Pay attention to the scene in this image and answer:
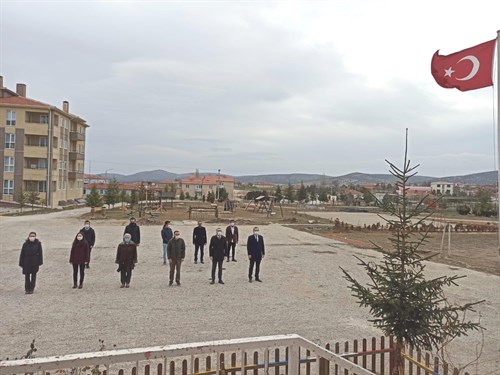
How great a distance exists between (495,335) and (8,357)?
8502mm

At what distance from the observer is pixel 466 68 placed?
715cm

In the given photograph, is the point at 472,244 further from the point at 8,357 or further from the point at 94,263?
the point at 8,357

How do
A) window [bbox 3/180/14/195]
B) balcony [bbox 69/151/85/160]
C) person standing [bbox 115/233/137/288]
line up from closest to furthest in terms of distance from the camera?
person standing [bbox 115/233/137/288] → window [bbox 3/180/14/195] → balcony [bbox 69/151/85/160]

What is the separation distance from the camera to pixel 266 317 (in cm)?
836

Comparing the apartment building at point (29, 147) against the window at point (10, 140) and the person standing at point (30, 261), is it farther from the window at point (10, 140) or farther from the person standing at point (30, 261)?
the person standing at point (30, 261)

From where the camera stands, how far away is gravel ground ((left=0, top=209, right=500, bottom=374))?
7.02 meters

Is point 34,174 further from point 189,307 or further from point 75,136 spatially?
point 189,307

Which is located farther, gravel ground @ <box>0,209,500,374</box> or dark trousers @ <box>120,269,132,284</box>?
dark trousers @ <box>120,269,132,284</box>

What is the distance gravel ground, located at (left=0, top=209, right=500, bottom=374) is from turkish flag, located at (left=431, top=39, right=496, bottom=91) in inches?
184

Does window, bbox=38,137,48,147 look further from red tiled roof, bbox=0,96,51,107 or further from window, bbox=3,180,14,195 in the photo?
window, bbox=3,180,14,195

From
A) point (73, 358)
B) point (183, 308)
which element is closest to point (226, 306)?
point (183, 308)

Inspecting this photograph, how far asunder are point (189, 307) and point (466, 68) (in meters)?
7.29

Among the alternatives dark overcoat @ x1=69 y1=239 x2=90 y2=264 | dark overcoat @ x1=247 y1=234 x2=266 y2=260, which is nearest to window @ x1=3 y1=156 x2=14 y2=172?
dark overcoat @ x1=69 y1=239 x2=90 y2=264

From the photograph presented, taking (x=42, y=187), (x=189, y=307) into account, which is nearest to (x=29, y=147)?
(x=42, y=187)
